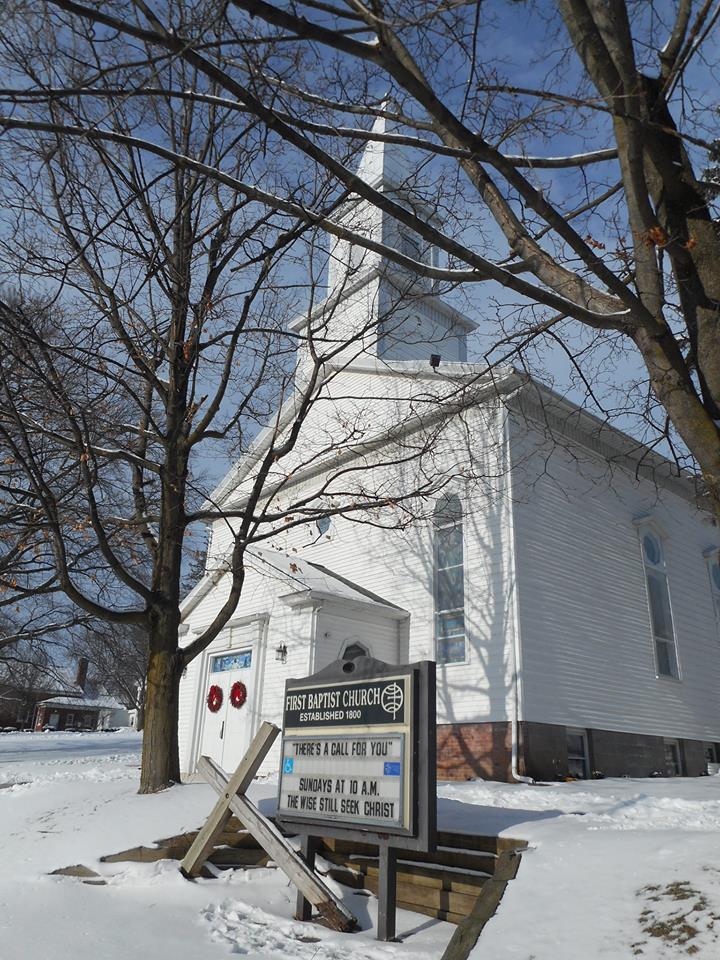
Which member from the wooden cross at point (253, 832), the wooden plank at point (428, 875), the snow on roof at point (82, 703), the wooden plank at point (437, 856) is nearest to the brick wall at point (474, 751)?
the wooden plank at point (437, 856)

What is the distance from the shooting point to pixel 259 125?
7.28 m

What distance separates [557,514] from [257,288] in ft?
24.8

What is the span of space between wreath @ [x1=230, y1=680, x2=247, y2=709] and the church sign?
27.0ft

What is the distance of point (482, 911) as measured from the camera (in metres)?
4.83

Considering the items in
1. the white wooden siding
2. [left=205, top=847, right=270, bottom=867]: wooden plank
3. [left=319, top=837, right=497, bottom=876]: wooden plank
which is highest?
the white wooden siding

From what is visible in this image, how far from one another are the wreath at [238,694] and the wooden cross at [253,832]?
25.8 feet

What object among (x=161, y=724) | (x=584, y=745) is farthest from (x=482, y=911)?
(x=584, y=745)

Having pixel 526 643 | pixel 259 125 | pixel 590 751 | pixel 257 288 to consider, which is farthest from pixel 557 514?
pixel 259 125

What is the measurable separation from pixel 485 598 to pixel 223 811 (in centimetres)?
788

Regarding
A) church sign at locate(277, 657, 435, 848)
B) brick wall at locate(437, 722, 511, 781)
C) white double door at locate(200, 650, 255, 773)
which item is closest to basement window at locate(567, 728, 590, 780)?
brick wall at locate(437, 722, 511, 781)

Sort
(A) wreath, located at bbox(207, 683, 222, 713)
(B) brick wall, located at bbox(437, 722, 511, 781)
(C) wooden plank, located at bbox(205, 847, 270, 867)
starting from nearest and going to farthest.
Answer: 1. (C) wooden plank, located at bbox(205, 847, 270, 867)
2. (B) brick wall, located at bbox(437, 722, 511, 781)
3. (A) wreath, located at bbox(207, 683, 222, 713)

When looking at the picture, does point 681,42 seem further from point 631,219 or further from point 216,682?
point 216,682

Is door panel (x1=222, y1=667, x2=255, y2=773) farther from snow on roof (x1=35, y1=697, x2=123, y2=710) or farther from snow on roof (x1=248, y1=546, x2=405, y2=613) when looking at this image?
snow on roof (x1=35, y1=697, x2=123, y2=710)

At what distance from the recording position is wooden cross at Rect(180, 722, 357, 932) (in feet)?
19.8
